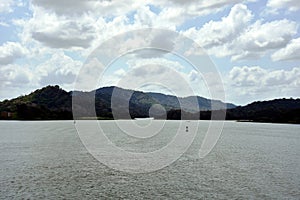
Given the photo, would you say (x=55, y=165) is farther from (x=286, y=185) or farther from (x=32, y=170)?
(x=286, y=185)

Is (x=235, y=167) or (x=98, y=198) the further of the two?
(x=235, y=167)

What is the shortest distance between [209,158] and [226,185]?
23.7 meters

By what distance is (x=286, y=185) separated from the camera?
4016 cm

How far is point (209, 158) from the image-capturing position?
63.2 meters

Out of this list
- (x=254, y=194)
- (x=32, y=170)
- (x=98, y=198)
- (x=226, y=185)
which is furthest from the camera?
(x=32, y=170)

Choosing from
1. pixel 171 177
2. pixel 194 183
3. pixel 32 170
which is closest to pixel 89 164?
pixel 32 170

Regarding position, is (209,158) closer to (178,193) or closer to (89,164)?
(89,164)

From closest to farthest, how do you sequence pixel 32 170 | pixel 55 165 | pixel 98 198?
1. pixel 98 198
2. pixel 32 170
3. pixel 55 165

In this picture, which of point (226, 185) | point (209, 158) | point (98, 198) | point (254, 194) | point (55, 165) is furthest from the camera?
point (209, 158)

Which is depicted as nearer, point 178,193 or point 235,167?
point 178,193

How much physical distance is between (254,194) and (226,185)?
4.30 m

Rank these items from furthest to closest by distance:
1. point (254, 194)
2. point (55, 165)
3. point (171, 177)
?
point (55, 165)
point (171, 177)
point (254, 194)

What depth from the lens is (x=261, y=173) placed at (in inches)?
1887

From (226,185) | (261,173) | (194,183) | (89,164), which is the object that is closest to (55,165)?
(89,164)
